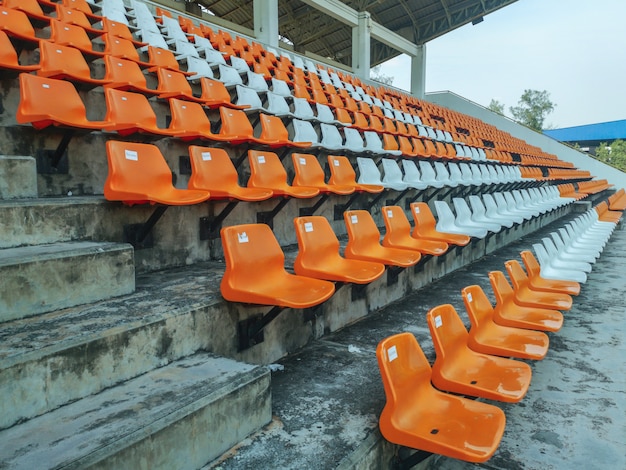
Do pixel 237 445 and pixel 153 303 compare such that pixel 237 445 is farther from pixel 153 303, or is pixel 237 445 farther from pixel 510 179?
pixel 510 179

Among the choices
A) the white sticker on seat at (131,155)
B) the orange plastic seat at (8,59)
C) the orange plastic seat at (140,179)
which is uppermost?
the orange plastic seat at (8,59)

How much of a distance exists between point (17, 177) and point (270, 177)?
141 cm

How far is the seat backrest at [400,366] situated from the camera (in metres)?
1.35

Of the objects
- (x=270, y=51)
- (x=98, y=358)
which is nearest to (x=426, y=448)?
(x=98, y=358)

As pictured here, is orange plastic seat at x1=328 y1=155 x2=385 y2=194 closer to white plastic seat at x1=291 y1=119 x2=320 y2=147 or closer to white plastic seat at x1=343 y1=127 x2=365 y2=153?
white plastic seat at x1=291 y1=119 x2=320 y2=147

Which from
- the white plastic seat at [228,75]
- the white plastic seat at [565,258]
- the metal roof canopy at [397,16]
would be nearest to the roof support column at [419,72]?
the metal roof canopy at [397,16]

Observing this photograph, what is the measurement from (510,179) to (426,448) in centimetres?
639

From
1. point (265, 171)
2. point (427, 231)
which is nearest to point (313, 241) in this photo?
point (265, 171)

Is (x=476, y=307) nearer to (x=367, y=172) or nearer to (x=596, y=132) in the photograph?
(x=367, y=172)

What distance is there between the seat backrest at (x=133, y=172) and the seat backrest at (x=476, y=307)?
147 cm

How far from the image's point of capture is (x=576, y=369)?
2.37 meters

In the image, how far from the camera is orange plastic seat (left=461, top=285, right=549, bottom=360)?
1.98m

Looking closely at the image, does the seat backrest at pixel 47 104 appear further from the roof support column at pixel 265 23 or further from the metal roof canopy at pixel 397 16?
the metal roof canopy at pixel 397 16

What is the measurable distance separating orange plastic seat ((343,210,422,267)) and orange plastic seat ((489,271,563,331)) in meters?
0.46
